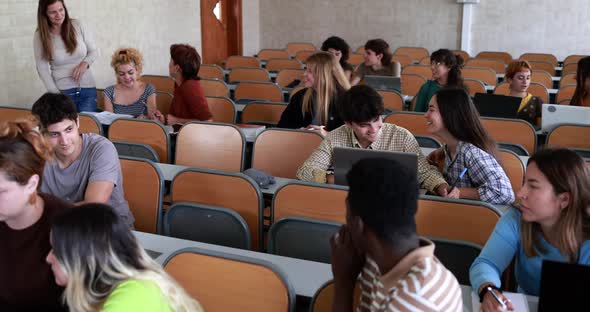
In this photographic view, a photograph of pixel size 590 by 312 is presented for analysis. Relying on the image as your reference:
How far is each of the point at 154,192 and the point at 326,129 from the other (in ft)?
5.56

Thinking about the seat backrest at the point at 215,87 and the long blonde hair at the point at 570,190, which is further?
the seat backrest at the point at 215,87

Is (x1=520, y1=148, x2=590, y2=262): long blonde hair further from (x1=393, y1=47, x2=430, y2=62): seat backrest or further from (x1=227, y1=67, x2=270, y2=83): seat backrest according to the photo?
(x1=393, y1=47, x2=430, y2=62): seat backrest

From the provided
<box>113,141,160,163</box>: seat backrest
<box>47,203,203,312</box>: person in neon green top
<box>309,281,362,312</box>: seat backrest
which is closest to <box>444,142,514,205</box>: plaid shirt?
<box>309,281,362,312</box>: seat backrest

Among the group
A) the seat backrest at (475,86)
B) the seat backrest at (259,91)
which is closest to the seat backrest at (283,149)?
the seat backrest at (259,91)

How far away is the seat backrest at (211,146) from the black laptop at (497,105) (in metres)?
2.08

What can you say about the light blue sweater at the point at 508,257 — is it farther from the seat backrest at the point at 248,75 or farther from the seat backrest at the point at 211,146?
the seat backrest at the point at 248,75

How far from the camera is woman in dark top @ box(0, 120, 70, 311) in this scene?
1.98 m

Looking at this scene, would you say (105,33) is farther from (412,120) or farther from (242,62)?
(412,120)

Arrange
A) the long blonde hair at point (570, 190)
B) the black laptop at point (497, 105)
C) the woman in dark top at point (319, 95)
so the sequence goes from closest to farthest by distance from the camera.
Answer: the long blonde hair at point (570, 190) → the woman in dark top at point (319, 95) → the black laptop at point (497, 105)

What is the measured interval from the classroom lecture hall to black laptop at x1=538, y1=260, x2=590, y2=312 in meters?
0.02

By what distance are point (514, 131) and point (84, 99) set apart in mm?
3721

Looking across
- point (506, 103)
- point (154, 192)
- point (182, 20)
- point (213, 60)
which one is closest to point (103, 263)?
point (154, 192)

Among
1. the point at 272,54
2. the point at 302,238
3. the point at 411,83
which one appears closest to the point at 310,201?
the point at 302,238

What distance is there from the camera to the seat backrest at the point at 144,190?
3.07 m
